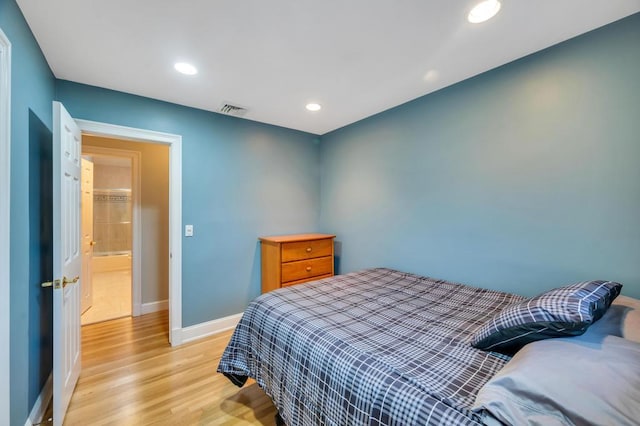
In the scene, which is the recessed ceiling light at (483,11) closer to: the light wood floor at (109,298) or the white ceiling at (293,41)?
the white ceiling at (293,41)

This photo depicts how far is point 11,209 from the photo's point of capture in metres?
1.32

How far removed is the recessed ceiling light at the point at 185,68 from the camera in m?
1.93

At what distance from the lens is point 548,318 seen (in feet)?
3.34

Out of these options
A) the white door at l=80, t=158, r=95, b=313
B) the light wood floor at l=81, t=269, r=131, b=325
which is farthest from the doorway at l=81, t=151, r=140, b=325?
the white door at l=80, t=158, r=95, b=313

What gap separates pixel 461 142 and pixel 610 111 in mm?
855

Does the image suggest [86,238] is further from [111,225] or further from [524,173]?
[524,173]

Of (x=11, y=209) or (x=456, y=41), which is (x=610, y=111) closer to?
(x=456, y=41)

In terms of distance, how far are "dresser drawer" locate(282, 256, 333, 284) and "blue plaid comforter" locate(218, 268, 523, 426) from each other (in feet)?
2.60

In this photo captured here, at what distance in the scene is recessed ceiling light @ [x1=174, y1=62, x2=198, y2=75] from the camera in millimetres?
1935

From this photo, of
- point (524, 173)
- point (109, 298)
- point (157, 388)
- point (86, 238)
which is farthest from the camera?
point (109, 298)

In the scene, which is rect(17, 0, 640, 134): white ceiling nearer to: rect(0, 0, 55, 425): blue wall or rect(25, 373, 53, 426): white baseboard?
rect(0, 0, 55, 425): blue wall

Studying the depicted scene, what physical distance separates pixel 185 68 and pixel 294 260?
2.02 m

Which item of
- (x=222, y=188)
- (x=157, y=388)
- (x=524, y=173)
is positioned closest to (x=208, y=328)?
(x=157, y=388)

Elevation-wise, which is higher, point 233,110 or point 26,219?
point 233,110
